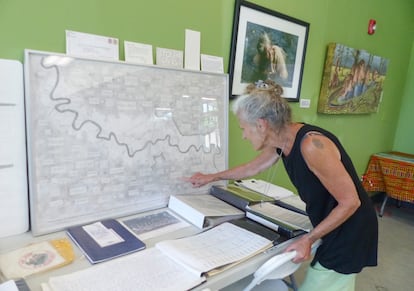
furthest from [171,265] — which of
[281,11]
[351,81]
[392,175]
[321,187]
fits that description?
[392,175]

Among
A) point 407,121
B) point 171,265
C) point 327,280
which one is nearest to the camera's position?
point 171,265

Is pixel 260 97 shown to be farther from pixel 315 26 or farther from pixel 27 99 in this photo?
pixel 315 26

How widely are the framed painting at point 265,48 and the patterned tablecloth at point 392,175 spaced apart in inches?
69.2

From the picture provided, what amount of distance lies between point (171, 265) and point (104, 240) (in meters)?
0.25

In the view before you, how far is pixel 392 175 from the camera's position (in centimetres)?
311

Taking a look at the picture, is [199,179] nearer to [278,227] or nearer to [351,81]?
[278,227]

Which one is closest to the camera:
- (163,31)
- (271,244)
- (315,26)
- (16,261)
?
(16,261)

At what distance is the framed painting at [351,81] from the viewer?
2.22 meters

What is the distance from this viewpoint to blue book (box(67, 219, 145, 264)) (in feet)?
2.96

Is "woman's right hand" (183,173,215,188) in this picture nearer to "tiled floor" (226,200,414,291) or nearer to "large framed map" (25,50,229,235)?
"large framed map" (25,50,229,235)

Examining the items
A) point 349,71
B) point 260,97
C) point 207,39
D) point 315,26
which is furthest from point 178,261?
point 349,71

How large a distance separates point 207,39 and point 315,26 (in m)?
0.97

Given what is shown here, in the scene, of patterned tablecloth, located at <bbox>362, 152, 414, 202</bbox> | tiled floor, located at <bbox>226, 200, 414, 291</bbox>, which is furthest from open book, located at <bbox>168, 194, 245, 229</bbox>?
patterned tablecloth, located at <bbox>362, 152, 414, 202</bbox>

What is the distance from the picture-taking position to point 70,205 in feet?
3.44
